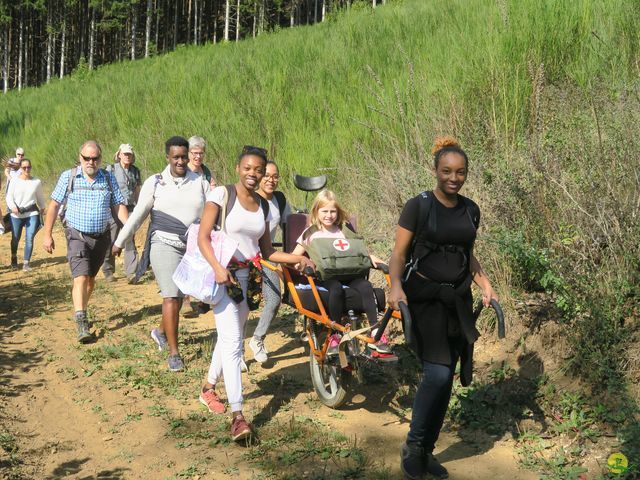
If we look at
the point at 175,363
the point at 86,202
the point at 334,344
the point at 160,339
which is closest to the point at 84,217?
the point at 86,202

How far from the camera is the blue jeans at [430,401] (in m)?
4.25

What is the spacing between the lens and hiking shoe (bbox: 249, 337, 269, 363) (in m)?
6.89

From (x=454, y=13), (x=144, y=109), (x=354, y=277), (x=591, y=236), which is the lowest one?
(x=354, y=277)

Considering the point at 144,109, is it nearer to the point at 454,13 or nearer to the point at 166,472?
the point at 454,13

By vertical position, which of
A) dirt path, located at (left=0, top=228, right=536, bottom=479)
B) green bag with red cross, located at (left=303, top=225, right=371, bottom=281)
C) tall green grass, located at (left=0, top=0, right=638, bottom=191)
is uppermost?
tall green grass, located at (left=0, top=0, right=638, bottom=191)

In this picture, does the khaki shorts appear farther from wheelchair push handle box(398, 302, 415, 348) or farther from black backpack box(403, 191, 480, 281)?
wheelchair push handle box(398, 302, 415, 348)

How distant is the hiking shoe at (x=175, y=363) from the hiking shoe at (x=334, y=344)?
71.7 inches

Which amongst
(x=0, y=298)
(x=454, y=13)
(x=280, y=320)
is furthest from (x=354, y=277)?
(x=454, y=13)

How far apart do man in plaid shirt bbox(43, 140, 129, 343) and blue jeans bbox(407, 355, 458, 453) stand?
173 inches

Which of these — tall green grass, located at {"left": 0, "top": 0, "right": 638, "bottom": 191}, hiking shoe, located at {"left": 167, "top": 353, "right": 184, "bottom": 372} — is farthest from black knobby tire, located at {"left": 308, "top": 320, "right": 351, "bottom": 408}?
tall green grass, located at {"left": 0, "top": 0, "right": 638, "bottom": 191}

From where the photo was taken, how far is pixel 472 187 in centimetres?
723

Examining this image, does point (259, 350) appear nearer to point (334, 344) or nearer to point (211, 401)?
point (211, 401)

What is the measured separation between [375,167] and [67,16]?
175ft

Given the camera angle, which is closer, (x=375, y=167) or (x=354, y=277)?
(x=354, y=277)
